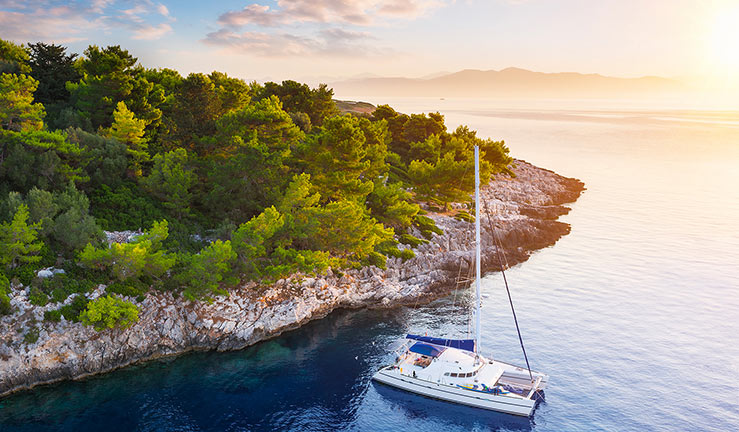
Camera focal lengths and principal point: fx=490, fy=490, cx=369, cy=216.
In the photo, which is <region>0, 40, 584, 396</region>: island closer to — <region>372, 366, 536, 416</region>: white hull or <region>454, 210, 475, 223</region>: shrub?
<region>454, 210, 475, 223</region>: shrub

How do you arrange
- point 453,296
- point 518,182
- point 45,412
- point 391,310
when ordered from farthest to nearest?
point 518,182, point 453,296, point 391,310, point 45,412

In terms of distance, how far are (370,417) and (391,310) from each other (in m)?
17.1

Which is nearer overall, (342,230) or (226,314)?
(226,314)

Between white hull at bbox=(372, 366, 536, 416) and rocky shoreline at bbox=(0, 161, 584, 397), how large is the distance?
1182cm

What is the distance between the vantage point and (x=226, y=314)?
137ft

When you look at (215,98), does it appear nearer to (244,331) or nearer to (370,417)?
(244,331)

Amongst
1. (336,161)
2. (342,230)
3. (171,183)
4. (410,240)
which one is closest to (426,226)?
(410,240)

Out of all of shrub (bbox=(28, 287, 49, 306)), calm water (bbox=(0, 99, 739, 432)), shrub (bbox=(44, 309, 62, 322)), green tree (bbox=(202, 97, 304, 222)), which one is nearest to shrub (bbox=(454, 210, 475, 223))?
calm water (bbox=(0, 99, 739, 432))

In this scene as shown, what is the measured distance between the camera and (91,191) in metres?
50.4

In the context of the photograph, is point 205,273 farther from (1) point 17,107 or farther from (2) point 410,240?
(1) point 17,107

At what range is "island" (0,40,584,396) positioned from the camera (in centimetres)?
3769

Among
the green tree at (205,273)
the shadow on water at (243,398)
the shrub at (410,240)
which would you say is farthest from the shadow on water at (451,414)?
the shrub at (410,240)

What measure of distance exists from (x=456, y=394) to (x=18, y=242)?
35.4m

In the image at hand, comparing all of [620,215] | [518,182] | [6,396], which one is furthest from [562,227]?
[6,396]
